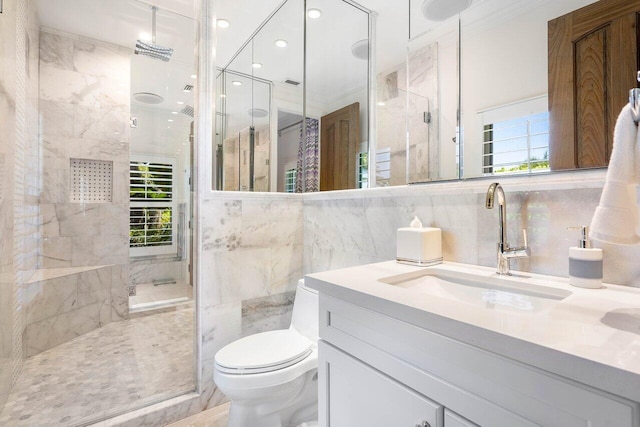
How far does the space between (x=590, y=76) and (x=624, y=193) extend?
494mm

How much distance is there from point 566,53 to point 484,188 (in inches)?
18.4

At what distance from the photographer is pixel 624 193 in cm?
60

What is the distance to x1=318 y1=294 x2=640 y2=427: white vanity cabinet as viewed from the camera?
483 mm

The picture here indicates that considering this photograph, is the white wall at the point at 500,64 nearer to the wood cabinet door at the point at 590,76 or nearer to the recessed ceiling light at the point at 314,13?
the wood cabinet door at the point at 590,76

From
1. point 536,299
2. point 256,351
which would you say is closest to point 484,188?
point 536,299

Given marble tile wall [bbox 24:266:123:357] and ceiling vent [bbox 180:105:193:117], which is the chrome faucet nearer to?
ceiling vent [bbox 180:105:193:117]

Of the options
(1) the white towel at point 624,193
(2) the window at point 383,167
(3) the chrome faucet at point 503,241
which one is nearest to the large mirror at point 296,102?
(2) the window at point 383,167

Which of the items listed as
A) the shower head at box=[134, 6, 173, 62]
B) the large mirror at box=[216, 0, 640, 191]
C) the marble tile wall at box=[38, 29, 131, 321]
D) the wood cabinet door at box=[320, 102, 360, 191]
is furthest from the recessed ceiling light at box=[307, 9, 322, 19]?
the marble tile wall at box=[38, 29, 131, 321]

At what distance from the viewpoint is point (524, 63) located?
104cm

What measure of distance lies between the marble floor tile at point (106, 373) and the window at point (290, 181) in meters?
1.03

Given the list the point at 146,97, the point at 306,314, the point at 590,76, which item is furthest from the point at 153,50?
the point at 590,76

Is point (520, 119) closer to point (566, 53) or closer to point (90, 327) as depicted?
point (566, 53)

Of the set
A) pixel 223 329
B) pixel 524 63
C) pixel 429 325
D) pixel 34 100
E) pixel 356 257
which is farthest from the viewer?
pixel 34 100

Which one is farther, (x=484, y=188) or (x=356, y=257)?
(x=356, y=257)
